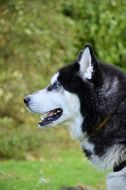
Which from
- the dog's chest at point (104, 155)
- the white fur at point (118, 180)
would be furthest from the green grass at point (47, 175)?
the white fur at point (118, 180)

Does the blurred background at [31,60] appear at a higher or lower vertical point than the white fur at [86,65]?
lower

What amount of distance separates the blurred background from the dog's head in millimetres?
7314

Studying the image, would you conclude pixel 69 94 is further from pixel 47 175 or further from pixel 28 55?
pixel 28 55

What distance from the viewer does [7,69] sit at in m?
15.6

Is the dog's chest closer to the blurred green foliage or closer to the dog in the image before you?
the dog

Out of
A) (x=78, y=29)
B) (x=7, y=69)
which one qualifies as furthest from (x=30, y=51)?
(x=78, y=29)

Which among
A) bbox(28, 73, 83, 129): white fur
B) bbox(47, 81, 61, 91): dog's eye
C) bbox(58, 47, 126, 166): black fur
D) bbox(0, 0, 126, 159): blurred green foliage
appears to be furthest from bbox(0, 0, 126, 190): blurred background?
bbox(58, 47, 126, 166): black fur

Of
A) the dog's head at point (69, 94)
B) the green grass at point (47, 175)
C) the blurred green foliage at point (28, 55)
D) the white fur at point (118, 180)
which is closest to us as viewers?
the white fur at point (118, 180)

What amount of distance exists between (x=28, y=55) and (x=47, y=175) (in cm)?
422

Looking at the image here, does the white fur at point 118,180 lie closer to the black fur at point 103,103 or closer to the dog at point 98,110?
the dog at point 98,110

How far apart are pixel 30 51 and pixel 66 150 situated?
269 cm

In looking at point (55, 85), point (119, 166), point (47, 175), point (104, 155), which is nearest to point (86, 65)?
point (55, 85)

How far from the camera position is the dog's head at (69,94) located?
23.8 feet

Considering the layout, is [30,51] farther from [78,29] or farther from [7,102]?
[78,29]
